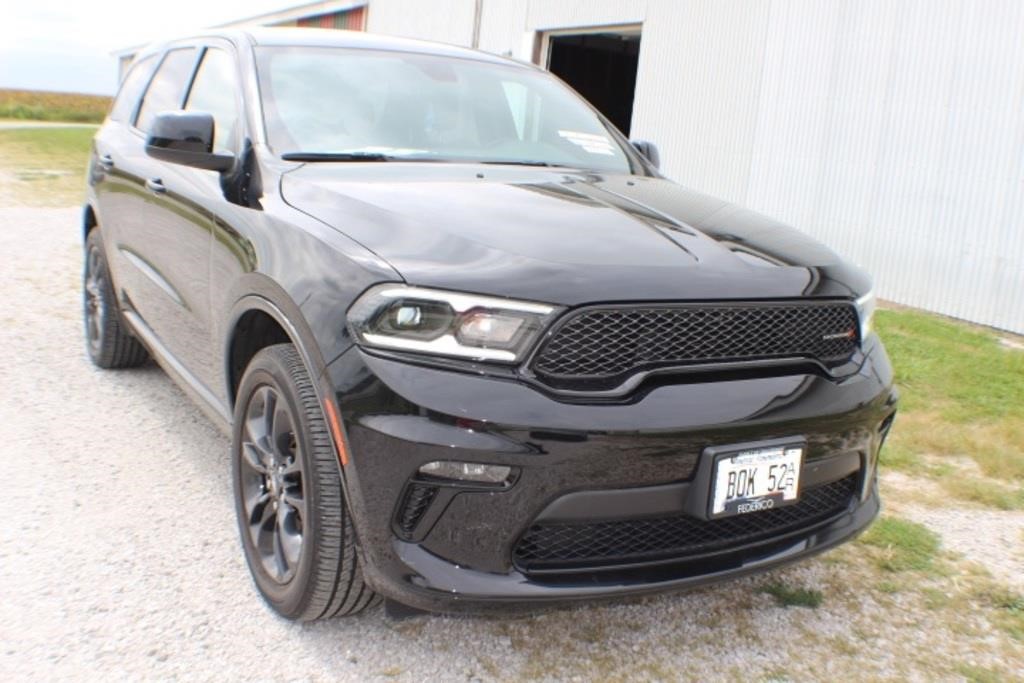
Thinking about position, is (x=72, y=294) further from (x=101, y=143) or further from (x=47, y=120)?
(x=47, y=120)

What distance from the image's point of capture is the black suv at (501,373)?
2.13m

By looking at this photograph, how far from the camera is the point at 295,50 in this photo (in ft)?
11.4

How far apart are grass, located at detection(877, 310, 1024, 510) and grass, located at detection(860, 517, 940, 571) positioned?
1.66 ft

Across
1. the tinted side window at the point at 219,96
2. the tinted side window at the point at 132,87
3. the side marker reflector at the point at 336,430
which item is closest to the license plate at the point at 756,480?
the side marker reflector at the point at 336,430

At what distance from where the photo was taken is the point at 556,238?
2.40 meters

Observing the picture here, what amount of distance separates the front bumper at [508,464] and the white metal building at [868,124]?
20.4 feet

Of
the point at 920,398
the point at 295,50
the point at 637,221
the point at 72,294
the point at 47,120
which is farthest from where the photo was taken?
the point at 47,120

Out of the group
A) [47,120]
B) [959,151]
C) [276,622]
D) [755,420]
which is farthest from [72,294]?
[47,120]

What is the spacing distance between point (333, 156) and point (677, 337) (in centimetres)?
137

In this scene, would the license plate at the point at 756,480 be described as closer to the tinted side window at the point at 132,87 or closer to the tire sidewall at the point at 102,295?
the tire sidewall at the point at 102,295

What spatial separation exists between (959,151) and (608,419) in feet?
22.4

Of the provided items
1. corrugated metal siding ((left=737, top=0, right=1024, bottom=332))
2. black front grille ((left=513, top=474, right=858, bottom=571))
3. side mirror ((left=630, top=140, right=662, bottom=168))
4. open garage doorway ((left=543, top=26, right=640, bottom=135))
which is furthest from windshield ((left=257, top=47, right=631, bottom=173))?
open garage doorway ((left=543, top=26, right=640, bottom=135))

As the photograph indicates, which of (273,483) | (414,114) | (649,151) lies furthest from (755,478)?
(649,151)

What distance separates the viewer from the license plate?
7.41 ft
